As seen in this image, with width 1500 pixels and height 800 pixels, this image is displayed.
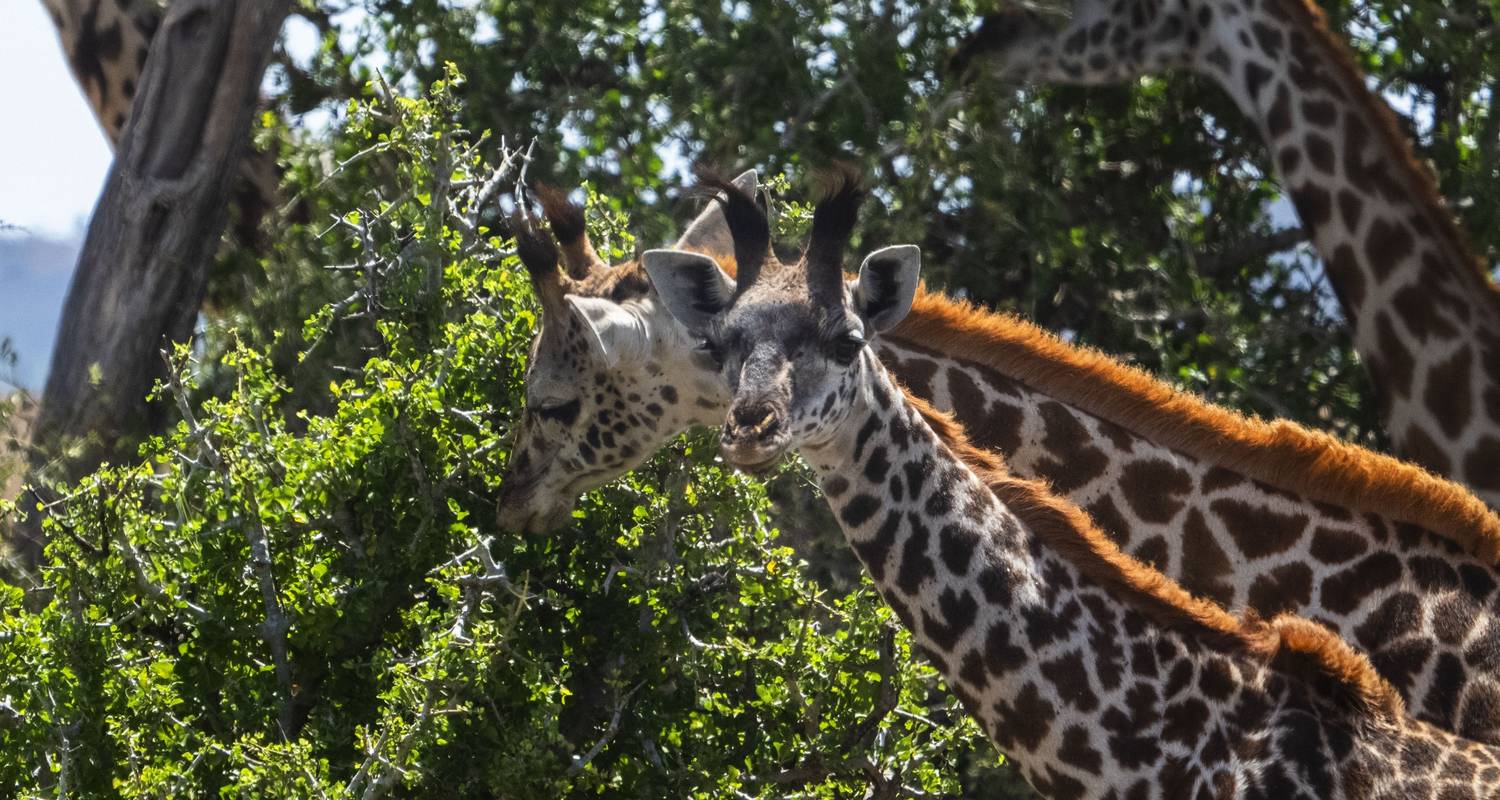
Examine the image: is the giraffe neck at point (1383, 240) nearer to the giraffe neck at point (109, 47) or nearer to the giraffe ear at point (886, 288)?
the giraffe ear at point (886, 288)

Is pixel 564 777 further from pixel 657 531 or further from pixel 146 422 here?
pixel 146 422

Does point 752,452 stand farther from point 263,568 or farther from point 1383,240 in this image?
point 1383,240

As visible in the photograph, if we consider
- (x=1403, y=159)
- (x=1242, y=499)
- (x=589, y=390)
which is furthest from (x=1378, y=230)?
(x=589, y=390)

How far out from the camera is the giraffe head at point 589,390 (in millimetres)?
4871

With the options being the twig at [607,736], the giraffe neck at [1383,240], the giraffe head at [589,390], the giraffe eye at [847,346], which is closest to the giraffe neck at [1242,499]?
the giraffe head at [589,390]

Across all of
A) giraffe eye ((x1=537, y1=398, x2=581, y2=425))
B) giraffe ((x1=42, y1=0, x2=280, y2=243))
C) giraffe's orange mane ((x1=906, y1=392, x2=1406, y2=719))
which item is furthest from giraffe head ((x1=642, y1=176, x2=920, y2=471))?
giraffe ((x1=42, y1=0, x2=280, y2=243))

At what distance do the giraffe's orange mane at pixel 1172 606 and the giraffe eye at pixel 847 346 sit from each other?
299 millimetres

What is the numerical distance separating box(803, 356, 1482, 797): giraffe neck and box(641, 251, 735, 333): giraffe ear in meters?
0.39

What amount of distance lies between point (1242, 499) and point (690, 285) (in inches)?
59.6

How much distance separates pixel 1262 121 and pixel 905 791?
311 centimetres

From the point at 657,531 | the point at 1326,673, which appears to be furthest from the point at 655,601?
the point at 1326,673

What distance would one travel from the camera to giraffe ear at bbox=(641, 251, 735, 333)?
432cm

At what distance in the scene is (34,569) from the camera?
5977mm

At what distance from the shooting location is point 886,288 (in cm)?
426
